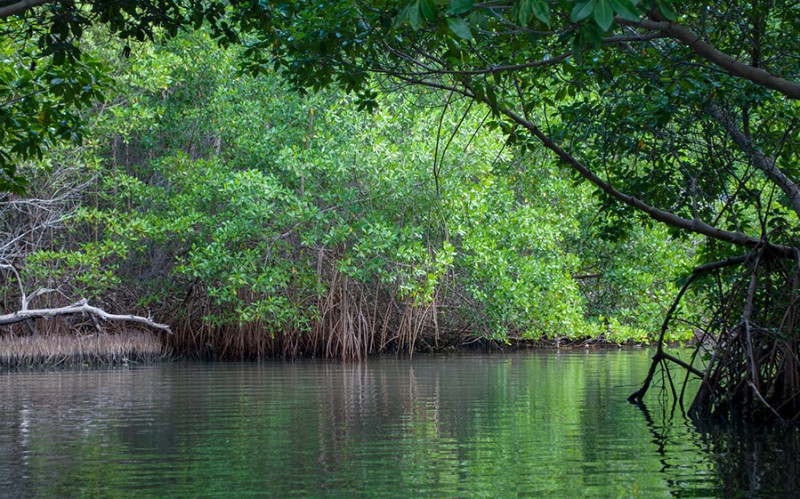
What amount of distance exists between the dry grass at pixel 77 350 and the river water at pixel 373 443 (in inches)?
131

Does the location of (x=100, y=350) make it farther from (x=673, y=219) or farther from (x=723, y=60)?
(x=723, y=60)

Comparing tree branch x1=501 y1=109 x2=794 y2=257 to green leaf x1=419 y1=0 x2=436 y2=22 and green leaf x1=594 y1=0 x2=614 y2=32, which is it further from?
green leaf x1=594 y1=0 x2=614 y2=32

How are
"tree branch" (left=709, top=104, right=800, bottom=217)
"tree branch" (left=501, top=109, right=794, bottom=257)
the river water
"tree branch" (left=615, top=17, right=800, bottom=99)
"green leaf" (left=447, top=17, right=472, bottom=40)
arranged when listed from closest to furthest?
"green leaf" (left=447, top=17, right=472, bottom=40) < the river water < "tree branch" (left=615, top=17, right=800, bottom=99) < "tree branch" (left=501, top=109, right=794, bottom=257) < "tree branch" (left=709, top=104, right=800, bottom=217)

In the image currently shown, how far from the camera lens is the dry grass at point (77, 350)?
1360 centimetres

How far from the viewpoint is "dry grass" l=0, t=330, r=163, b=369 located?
13.6m

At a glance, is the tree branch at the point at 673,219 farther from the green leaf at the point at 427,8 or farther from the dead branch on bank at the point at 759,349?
the green leaf at the point at 427,8

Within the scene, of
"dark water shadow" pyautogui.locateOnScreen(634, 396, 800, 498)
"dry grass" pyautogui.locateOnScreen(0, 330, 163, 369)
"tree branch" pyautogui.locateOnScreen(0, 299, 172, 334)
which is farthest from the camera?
"dry grass" pyautogui.locateOnScreen(0, 330, 163, 369)

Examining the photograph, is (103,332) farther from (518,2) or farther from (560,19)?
(518,2)

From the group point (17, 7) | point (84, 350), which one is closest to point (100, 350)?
point (84, 350)

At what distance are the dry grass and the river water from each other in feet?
10.9

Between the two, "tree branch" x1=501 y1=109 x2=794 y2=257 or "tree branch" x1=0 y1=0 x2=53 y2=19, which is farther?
"tree branch" x1=501 y1=109 x2=794 y2=257

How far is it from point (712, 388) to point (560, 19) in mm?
2922

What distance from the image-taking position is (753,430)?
6320 mm

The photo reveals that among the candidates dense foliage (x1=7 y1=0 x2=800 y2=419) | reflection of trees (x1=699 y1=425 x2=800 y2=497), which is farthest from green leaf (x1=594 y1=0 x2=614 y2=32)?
reflection of trees (x1=699 y1=425 x2=800 y2=497)
